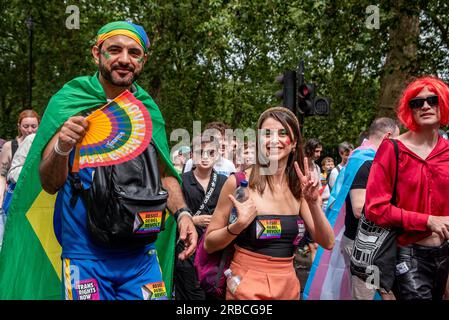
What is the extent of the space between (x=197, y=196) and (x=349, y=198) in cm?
140

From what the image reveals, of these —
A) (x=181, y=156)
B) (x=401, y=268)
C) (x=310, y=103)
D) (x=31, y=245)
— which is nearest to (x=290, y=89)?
(x=310, y=103)

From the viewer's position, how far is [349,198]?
4938mm

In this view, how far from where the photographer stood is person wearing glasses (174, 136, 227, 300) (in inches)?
214

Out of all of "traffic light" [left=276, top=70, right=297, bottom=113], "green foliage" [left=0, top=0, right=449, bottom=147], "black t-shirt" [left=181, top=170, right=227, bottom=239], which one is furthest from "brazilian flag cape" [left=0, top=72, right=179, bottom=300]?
"green foliage" [left=0, top=0, right=449, bottom=147]

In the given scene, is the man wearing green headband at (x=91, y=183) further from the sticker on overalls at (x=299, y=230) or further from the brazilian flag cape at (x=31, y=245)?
the sticker on overalls at (x=299, y=230)

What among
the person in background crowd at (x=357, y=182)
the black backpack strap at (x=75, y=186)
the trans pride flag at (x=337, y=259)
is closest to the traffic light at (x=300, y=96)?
the trans pride flag at (x=337, y=259)

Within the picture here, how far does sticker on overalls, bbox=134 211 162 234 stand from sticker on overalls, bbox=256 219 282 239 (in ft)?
1.77

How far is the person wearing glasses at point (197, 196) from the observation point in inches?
214

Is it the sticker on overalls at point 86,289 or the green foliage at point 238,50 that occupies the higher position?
the green foliage at point 238,50

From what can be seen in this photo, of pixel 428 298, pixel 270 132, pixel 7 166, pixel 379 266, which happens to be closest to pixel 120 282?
pixel 270 132

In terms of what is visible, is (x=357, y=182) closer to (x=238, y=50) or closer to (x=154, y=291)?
(x=154, y=291)

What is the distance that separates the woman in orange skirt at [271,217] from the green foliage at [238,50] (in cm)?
814

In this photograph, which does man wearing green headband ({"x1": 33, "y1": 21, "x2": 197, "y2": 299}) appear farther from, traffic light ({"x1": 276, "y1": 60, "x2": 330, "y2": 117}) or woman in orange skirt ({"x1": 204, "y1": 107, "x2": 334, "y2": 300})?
traffic light ({"x1": 276, "y1": 60, "x2": 330, "y2": 117})

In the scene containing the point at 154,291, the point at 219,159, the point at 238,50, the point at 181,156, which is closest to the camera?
the point at 154,291
